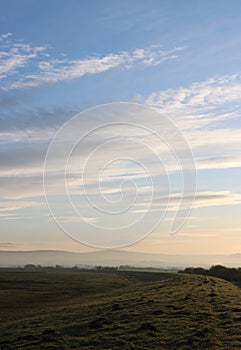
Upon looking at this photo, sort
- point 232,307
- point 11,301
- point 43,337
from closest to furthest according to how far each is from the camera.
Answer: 1. point 43,337
2. point 232,307
3. point 11,301

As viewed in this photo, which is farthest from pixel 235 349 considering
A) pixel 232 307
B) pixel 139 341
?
pixel 232 307

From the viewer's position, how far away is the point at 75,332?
102 feet

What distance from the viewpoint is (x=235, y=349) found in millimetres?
23406

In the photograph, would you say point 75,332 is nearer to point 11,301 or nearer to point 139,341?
point 139,341

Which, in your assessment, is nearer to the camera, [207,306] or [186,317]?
[186,317]

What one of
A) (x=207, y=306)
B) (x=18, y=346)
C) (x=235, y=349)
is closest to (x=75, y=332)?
(x=18, y=346)

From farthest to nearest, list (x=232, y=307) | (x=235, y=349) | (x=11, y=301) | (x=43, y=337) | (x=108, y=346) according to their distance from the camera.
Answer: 1. (x=11, y=301)
2. (x=232, y=307)
3. (x=43, y=337)
4. (x=108, y=346)
5. (x=235, y=349)

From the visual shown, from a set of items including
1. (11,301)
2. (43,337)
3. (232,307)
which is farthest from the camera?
(11,301)

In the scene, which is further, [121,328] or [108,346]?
[121,328]

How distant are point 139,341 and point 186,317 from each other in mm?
8962

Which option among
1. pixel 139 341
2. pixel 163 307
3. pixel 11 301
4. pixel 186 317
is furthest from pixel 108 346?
pixel 11 301

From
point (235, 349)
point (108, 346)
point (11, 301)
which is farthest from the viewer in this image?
point (11, 301)

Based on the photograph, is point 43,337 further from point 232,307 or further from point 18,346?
point 232,307

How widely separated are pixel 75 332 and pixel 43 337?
8.76ft
